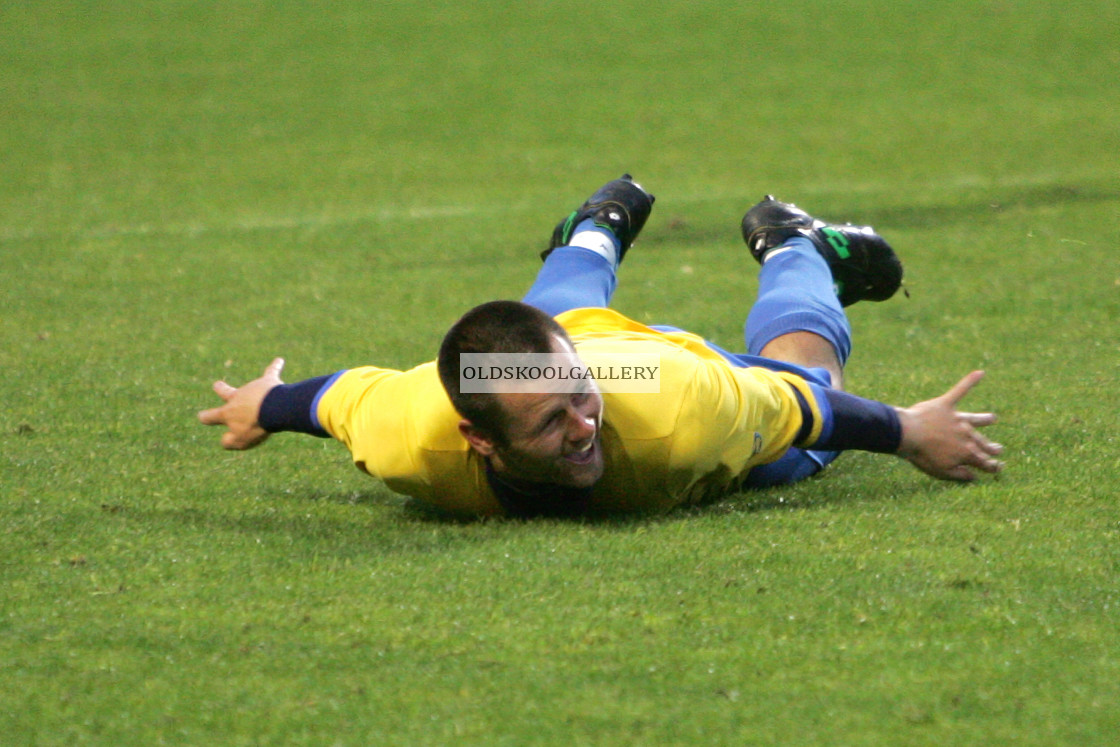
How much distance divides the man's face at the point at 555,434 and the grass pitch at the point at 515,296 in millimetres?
188

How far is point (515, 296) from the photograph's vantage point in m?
7.30

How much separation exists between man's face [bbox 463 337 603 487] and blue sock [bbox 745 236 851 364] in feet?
3.95

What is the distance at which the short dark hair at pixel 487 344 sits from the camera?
3381mm

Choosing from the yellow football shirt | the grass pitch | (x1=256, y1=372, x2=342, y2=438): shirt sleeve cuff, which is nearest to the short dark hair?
the yellow football shirt

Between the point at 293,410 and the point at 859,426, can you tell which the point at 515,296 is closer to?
the point at 293,410

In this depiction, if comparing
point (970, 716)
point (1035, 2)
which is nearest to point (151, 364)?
point (970, 716)

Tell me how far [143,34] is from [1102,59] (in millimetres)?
10895

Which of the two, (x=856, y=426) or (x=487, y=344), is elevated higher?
(x=487, y=344)

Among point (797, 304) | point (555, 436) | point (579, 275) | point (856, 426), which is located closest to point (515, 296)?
point (579, 275)

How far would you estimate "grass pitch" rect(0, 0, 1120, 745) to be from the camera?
268 centimetres

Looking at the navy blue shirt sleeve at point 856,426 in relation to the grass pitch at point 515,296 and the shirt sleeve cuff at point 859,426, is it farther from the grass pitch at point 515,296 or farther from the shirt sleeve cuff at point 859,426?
the grass pitch at point 515,296

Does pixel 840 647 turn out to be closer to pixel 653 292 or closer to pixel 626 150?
pixel 653 292

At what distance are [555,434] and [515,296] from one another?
3957 millimetres

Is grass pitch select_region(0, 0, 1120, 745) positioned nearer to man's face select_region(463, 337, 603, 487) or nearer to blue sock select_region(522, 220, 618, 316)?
man's face select_region(463, 337, 603, 487)
